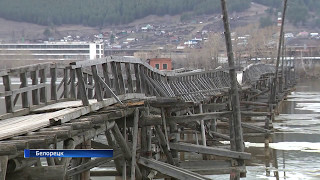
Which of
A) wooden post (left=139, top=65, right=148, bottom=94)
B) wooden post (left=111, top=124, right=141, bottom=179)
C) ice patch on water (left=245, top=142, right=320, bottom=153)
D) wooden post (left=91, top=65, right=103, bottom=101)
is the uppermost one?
wooden post (left=91, top=65, right=103, bottom=101)

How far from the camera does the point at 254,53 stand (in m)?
187

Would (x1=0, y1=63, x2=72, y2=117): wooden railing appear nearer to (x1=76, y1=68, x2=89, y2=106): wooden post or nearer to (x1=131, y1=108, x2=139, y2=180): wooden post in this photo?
(x1=76, y1=68, x2=89, y2=106): wooden post

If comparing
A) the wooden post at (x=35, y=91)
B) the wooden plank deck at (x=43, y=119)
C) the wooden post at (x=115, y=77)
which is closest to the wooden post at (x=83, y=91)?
the wooden plank deck at (x=43, y=119)

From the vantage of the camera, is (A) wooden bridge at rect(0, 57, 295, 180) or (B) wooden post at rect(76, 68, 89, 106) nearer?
(A) wooden bridge at rect(0, 57, 295, 180)

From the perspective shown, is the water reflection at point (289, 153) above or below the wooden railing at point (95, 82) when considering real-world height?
below

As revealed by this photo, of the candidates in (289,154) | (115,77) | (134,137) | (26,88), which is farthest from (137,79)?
(289,154)

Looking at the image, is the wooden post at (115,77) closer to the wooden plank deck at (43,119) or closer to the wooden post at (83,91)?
the wooden plank deck at (43,119)

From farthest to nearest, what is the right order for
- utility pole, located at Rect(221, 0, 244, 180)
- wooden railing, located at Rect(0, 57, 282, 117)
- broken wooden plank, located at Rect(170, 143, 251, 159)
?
1. utility pole, located at Rect(221, 0, 244, 180)
2. broken wooden plank, located at Rect(170, 143, 251, 159)
3. wooden railing, located at Rect(0, 57, 282, 117)

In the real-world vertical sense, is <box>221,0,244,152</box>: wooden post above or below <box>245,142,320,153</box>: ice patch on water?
above

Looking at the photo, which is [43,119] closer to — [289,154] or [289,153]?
[289,154]

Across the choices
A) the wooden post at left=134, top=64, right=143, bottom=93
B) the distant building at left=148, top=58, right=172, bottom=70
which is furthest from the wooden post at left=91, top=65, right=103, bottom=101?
the distant building at left=148, top=58, right=172, bottom=70

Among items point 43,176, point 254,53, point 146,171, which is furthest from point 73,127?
point 254,53

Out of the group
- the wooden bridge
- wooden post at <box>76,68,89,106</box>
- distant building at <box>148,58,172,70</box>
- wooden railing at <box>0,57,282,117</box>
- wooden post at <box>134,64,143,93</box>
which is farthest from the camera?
distant building at <box>148,58,172,70</box>

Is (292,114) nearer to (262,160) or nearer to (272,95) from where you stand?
(272,95)
